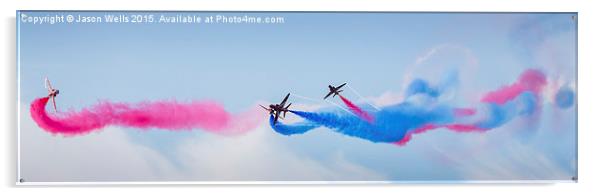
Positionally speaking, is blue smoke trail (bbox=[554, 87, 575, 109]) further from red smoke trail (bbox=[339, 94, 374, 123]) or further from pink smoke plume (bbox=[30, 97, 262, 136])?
pink smoke plume (bbox=[30, 97, 262, 136])

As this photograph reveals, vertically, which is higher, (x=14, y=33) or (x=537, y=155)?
(x=14, y=33)

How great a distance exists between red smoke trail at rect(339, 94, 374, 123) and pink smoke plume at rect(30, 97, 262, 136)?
0.42 metres

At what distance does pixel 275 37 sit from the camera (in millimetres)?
2697

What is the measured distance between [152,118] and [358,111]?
38.8 inches

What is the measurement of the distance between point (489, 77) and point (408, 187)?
2.18 ft

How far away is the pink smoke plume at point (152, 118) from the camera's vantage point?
8.73 feet

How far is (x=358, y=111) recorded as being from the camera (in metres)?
2.72

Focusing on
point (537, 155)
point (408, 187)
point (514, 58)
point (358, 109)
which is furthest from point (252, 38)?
point (537, 155)

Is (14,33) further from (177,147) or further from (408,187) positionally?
(408,187)

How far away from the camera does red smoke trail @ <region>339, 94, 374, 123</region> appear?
2.71m

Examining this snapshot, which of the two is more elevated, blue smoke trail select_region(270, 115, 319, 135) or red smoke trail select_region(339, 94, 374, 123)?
red smoke trail select_region(339, 94, 374, 123)

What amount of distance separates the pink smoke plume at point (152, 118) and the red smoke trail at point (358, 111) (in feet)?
1.39

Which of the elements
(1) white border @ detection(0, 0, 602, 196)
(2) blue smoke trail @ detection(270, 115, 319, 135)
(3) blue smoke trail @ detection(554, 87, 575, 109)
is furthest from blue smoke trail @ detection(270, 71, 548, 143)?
(1) white border @ detection(0, 0, 602, 196)
